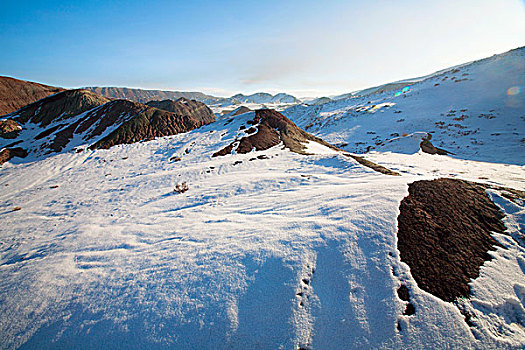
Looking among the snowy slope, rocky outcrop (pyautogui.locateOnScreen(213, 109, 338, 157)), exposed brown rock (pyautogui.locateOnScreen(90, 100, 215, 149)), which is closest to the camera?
rocky outcrop (pyautogui.locateOnScreen(213, 109, 338, 157))

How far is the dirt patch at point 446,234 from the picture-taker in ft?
12.0

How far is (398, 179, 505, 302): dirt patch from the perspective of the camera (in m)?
3.66

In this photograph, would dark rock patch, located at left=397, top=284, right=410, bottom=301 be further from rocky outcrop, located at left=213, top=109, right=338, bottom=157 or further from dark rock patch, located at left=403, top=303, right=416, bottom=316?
rocky outcrop, located at left=213, top=109, right=338, bottom=157

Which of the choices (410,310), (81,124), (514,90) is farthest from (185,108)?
(514,90)

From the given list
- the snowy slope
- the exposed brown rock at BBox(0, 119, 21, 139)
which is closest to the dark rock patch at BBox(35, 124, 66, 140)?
the exposed brown rock at BBox(0, 119, 21, 139)

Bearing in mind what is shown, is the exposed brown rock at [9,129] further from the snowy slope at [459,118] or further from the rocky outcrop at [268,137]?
the snowy slope at [459,118]

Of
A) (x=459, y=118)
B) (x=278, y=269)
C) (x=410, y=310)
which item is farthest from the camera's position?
(x=459, y=118)

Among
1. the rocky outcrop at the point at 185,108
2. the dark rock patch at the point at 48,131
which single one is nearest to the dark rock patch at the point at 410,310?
the dark rock patch at the point at 48,131

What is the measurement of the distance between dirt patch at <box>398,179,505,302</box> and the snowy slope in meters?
19.2

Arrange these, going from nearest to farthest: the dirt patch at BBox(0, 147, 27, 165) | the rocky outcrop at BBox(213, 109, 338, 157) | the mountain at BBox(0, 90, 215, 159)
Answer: the rocky outcrop at BBox(213, 109, 338, 157) < the dirt patch at BBox(0, 147, 27, 165) < the mountain at BBox(0, 90, 215, 159)

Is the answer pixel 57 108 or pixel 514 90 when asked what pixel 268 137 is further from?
pixel 57 108

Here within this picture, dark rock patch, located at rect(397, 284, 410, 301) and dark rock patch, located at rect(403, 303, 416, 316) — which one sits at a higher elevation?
dark rock patch, located at rect(397, 284, 410, 301)

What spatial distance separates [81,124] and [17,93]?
55.2 meters

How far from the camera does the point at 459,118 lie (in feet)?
101
